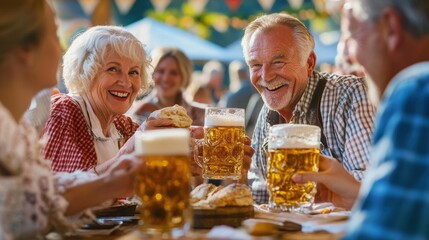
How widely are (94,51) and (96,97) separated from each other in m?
0.20

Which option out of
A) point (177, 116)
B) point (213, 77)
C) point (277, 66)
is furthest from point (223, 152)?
point (213, 77)

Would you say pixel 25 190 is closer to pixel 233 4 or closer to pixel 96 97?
pixel 96 97

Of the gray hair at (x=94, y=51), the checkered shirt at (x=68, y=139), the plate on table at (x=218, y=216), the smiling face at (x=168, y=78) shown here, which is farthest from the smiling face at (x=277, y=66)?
the smiling face at (x=168, y=78)

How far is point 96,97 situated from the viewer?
3.12 metres

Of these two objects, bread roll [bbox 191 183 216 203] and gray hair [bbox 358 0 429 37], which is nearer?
gray hair [bbox 358 0 429 37]

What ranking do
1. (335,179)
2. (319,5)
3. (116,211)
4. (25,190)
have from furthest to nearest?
1. (319,5)
2. (116,211)
3. (335,179)
4. (25,190)

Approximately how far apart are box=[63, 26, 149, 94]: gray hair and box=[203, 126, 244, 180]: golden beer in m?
0.74

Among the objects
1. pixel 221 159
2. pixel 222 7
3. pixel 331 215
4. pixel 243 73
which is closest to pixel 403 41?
pixel 331 215

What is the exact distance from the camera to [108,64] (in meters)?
3.12

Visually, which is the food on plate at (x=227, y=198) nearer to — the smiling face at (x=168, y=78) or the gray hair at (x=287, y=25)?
the gray hair at (x=287, y=25)

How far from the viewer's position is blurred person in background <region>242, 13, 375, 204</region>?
2889 millimetres

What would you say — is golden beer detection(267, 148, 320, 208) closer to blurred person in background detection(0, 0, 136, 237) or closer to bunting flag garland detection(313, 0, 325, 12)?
blurred person in background detection(0, 0, 136, 237)

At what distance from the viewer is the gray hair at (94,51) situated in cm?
309

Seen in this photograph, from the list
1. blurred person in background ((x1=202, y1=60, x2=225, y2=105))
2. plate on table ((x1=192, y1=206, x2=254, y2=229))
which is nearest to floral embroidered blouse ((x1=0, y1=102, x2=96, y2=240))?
plate on table ((x1=192, y1=206, x2=254, y2=229))
